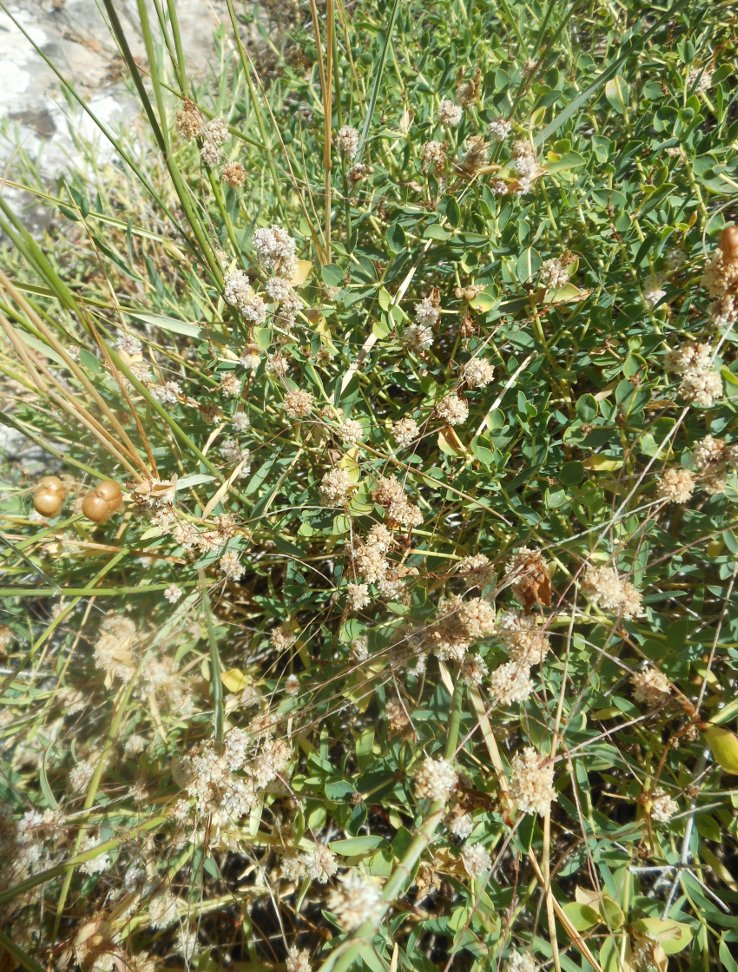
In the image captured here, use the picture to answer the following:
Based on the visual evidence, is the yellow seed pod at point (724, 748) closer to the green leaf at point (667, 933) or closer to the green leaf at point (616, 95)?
the green leaf at point (667, 933)

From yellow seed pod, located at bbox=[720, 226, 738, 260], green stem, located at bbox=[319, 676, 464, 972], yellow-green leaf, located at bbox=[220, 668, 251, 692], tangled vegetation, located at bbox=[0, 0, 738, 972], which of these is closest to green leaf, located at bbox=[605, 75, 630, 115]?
tangled vegetation, located at bbox=[0, 0, 738, 972]

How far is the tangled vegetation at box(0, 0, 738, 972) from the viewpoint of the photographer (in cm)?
112

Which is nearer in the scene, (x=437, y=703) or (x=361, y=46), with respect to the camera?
(x=437, y=703)

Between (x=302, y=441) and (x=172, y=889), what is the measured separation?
1057 millimetres

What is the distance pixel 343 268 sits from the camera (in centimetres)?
145

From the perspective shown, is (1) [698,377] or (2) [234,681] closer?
(1) [698,377]

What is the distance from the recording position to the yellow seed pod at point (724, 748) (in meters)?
1.07

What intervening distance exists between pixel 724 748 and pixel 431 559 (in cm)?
67

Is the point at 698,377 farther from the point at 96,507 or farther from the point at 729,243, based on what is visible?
the point at 96,507

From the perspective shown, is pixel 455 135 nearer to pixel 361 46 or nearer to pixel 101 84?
pixel 361 46

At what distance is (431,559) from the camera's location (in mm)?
1466

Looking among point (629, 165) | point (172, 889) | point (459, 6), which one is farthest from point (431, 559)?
point (459, 6)

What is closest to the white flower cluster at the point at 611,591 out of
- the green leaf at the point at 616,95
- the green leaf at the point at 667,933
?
the green leaf at the point at 667,933

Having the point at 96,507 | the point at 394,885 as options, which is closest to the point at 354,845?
the point at 394,885
